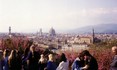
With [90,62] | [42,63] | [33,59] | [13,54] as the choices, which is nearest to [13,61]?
[13,54]

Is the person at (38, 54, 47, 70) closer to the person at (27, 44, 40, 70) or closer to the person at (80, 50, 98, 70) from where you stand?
the person at (27, 44, 40, 70)

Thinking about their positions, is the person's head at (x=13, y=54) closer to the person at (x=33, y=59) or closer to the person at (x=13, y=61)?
the person at (x=13, y=61)

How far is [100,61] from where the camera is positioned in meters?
18.2

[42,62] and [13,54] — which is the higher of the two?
[13,54]

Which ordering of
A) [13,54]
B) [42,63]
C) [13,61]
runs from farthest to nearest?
[42,63], [13,61], [13,54]

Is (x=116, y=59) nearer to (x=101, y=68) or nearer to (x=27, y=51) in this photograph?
(x=27, y=51)

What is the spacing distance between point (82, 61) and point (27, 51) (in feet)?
8.43

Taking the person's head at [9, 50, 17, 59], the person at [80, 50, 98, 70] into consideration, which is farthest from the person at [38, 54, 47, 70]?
the person at [80, 50, 98, 70]

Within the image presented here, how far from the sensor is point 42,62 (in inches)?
440

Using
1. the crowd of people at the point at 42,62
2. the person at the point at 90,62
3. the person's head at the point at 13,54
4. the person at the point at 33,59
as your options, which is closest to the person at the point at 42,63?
the crowd of people at the point at 42,62

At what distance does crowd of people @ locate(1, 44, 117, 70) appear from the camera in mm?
9336

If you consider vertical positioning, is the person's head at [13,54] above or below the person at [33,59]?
above

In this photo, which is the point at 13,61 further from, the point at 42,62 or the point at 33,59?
the point at 42,62

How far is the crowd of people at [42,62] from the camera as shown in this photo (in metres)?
9.34
